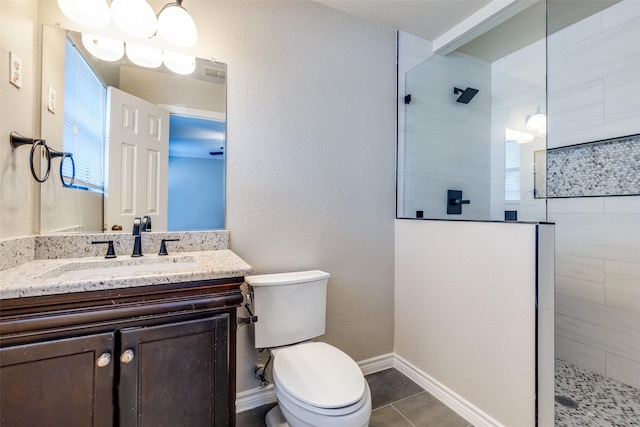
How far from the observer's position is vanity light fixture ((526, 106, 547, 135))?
1923 millimetres

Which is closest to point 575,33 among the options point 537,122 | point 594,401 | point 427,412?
point 537,122

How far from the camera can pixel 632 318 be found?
1754mm

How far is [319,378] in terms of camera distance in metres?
1.18

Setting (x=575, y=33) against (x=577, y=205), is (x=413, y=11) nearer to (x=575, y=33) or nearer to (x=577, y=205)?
(x=575, y=33)

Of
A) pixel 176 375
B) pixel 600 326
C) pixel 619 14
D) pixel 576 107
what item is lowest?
pixel 600 326

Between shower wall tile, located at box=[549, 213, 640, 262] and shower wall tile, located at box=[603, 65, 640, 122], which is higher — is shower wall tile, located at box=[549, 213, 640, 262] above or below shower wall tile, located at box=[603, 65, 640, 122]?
below

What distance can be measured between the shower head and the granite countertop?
1.96m

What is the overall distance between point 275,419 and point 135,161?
144 centimetres

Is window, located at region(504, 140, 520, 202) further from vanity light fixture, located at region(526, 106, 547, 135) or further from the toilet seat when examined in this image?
the toilet seat

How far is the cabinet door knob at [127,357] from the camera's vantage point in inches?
34.9

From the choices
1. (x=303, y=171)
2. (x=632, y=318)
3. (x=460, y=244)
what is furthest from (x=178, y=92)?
(x=632, y=318)

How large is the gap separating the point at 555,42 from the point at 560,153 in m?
0.80

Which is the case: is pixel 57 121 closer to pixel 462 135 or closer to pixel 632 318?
pixel 462 135

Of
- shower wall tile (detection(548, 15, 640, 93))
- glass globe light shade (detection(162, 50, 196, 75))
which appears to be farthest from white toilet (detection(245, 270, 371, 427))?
shower wall tile (detection(548, 15, 640, 93))
